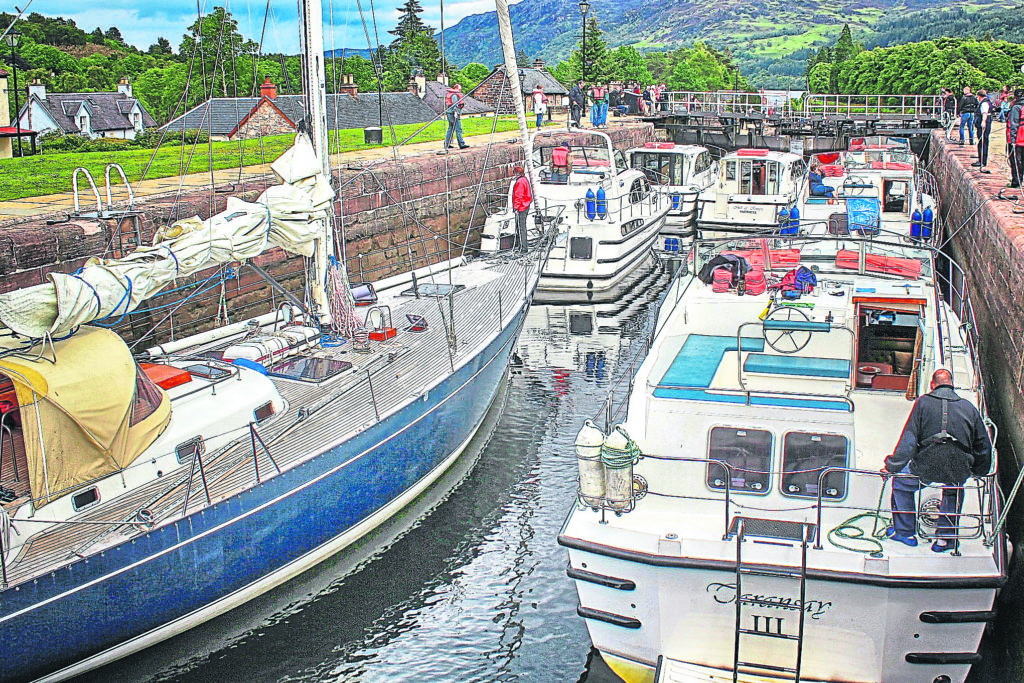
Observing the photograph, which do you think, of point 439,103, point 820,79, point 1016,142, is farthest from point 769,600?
point 820,79

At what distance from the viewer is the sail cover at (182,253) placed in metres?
8.62

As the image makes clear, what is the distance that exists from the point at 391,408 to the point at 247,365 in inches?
72.2

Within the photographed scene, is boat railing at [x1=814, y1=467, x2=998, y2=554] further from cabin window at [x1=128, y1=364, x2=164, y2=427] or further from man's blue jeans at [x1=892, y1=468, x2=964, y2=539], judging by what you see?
cabin window at [x1=128, y1=364, x2=164, y2=427]

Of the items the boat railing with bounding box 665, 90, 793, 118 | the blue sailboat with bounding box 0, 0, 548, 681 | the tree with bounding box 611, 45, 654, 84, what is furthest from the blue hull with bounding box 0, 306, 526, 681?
the tree with bounding box 611, 45, 654, 84

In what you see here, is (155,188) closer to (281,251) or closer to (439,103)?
(281,251)

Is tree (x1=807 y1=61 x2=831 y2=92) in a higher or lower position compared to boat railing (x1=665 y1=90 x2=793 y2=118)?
higher

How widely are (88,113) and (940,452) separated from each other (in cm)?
5907

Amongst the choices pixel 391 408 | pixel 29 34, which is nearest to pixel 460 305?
pixel 391 408

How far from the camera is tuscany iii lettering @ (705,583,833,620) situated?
7.29m

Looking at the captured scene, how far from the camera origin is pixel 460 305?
609 inches

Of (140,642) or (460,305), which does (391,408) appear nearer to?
(140,642)

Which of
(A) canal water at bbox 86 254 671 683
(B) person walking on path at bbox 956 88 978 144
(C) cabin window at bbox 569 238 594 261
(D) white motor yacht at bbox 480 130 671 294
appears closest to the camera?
(A) canal water at bbox 86 254 671 683

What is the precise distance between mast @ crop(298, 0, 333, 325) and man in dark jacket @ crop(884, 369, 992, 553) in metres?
7.29

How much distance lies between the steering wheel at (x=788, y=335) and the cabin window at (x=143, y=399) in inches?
234
